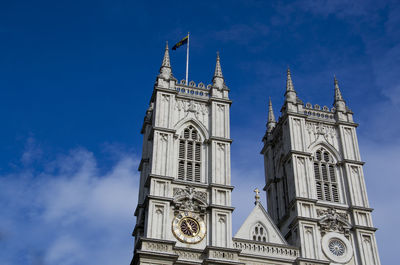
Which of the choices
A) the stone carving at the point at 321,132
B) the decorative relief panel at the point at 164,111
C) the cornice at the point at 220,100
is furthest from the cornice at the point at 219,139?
the stone carving at the point at 321,132

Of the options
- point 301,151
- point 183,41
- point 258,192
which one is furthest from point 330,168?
point 183,41

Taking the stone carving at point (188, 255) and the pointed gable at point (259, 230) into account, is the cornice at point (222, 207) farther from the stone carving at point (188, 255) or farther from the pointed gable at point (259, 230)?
the stone carving at point (188, 255)

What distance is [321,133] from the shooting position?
46031 mm

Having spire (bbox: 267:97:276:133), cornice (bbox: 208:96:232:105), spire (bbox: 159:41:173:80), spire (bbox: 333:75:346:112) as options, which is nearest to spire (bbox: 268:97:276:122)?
spire (bbox: 267:97:276:133)

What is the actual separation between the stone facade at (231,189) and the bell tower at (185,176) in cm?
7

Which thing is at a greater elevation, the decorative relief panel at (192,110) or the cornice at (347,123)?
the cornice at (347,123)

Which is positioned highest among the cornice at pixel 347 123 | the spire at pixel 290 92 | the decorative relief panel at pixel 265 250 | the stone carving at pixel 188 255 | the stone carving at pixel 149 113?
the spire at pixel 290 92

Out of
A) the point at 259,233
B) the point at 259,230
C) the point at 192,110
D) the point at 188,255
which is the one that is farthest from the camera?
the point at 192,110

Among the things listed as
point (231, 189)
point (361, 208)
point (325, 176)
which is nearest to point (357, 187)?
point (361, 208)

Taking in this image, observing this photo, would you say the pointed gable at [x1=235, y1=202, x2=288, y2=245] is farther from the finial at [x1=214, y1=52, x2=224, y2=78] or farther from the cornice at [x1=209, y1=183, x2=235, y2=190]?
the finial at [x1=214, y1=52, x2=224, y2=78]

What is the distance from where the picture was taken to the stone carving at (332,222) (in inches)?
1608

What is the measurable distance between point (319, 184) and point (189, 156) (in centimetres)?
1005

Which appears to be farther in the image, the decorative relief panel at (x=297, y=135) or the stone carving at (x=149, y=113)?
the stone carving at (x=149, y=113)

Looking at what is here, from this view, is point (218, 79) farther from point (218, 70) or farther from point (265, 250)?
point (265, 250)
